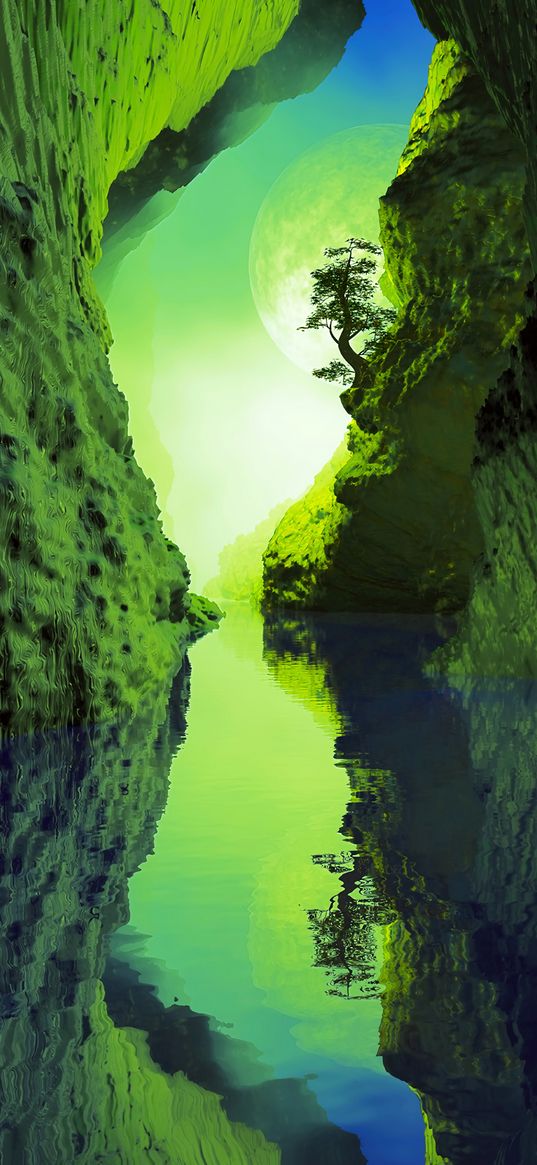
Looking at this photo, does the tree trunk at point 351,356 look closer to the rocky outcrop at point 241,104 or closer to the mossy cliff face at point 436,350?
the mossy cliff face at point 436,350

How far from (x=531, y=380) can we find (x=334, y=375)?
15.9 meters

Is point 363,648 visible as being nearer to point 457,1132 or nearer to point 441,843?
point 441,843

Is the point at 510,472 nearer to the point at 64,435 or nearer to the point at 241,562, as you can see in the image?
the point at 64,435

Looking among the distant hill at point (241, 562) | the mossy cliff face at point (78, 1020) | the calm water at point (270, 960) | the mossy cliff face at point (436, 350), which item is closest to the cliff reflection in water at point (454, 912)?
the calm water at point (270, 960)

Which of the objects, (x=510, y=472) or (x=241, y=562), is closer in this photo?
(x=510, y=472)

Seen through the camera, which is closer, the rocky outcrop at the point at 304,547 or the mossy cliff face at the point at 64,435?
the mossy cliff face at the point at 64,435

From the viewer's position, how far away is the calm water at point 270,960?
1538 millimetres

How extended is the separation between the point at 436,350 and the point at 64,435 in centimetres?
1173

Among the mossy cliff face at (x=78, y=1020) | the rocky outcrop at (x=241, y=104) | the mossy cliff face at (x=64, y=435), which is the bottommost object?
the mossy cliff face at (x=78, y=1020)

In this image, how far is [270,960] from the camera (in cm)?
218

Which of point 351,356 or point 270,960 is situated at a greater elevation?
point 351,356

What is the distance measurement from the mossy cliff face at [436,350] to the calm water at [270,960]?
12290 millimetres

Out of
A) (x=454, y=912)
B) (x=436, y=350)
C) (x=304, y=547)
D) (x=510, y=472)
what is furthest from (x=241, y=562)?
(x=454, y=912)

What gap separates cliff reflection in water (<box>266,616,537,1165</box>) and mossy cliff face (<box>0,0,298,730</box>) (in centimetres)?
184
